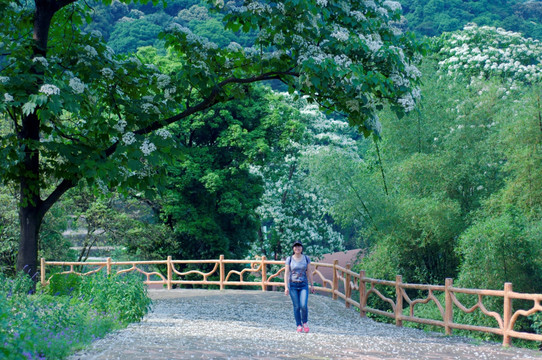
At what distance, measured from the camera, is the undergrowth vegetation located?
6.28 meters

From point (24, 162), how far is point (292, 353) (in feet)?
19.9

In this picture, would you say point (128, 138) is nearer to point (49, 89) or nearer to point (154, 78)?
point (49, 89)

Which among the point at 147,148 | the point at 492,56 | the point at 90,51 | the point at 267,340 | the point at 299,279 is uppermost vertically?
the point at 492,56

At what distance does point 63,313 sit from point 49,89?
3.20 metres

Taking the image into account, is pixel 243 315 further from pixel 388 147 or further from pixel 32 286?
pixel 388 147

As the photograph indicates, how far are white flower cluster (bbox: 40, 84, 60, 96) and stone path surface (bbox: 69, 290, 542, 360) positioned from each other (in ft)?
11.7

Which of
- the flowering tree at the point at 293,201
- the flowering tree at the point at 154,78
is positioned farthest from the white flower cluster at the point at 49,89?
the flowering tree at the point at 293,201

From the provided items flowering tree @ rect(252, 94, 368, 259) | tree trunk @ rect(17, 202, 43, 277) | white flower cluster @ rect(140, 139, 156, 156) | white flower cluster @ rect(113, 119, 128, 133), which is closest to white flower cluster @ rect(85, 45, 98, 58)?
white flower cluster @ rect(113, 119, 128, 133)

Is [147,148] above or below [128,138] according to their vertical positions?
below

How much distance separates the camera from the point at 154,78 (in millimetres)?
11633

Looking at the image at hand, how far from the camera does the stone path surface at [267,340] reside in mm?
8172

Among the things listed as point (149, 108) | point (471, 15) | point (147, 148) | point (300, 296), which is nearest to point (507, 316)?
point (300, 296)

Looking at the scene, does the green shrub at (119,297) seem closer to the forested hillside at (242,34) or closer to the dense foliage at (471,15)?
the forested hillside at (242,34)

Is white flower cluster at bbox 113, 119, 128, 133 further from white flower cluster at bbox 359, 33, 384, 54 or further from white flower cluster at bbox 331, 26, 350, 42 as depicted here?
white flower cluster at bbox 359, 33, 384, 54
